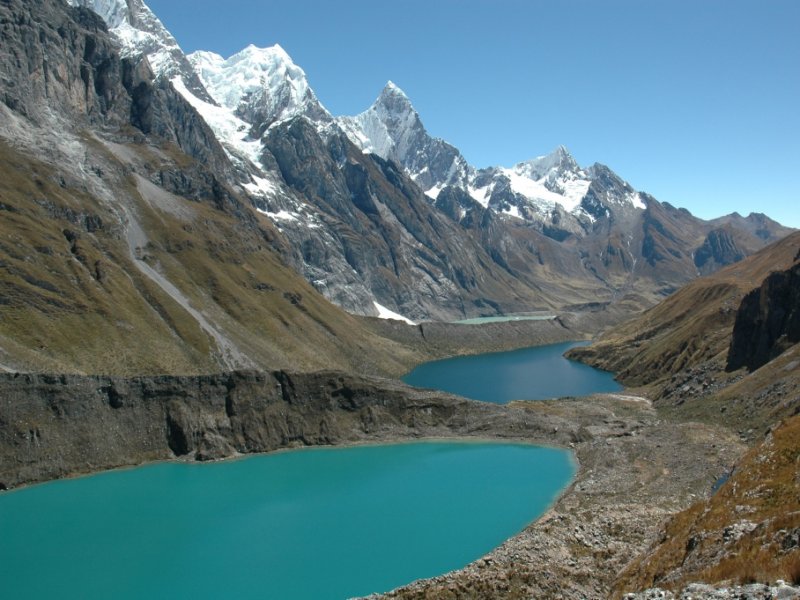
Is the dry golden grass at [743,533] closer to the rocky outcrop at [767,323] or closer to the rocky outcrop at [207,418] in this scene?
the rocky outcrop at [207,418]

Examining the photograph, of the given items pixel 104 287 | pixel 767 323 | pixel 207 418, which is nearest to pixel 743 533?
pixel 207 418

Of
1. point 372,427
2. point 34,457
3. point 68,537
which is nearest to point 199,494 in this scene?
point 68,537

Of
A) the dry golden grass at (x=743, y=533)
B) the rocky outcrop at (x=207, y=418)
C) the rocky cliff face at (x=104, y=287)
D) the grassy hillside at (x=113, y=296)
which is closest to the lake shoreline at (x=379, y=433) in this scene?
the rocky outcrop at (x=207, y=418)

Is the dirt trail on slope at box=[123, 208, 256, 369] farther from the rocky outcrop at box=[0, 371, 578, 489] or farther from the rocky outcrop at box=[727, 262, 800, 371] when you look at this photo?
the rocky outcrop at box=[727, 262, 800, 371]

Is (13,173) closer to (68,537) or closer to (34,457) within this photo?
(34,457)

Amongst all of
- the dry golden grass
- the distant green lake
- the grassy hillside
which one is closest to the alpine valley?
the dry golden grass

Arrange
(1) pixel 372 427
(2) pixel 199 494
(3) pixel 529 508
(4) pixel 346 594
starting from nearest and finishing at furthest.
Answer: (4) pixel 346 594
(3) pixel 529 508
(2) pixel 199 494
(1) pixel 372 427
